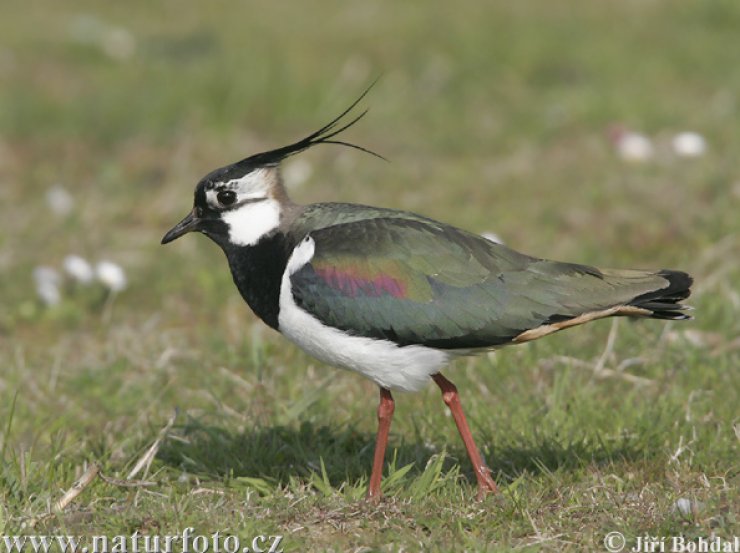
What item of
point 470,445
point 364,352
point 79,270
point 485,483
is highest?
point 79,270

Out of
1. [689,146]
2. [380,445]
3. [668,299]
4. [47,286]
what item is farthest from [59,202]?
[668,299]

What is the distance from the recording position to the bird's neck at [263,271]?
4695mm

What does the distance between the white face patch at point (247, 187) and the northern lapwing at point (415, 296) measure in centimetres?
26

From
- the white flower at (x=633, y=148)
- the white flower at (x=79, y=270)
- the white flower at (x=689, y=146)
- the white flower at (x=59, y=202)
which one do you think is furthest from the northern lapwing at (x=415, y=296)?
the white flower at (x=633, y=148)

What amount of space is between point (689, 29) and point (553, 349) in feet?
20.6

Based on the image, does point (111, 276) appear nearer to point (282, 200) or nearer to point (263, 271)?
point (282, 200)

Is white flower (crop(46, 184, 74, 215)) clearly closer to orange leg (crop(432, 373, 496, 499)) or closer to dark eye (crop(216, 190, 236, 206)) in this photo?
dark eye (crop(216, 190, 236, 206))

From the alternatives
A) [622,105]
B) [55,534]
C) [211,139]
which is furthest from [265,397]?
[622,105]

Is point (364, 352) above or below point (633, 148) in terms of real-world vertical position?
below

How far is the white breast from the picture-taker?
4531mm

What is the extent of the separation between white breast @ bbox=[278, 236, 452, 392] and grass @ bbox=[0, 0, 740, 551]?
0.38m

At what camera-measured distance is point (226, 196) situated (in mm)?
4996

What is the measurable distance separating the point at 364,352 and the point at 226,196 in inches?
37.2

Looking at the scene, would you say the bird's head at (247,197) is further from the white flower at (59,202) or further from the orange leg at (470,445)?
the white flower at (59,202)
